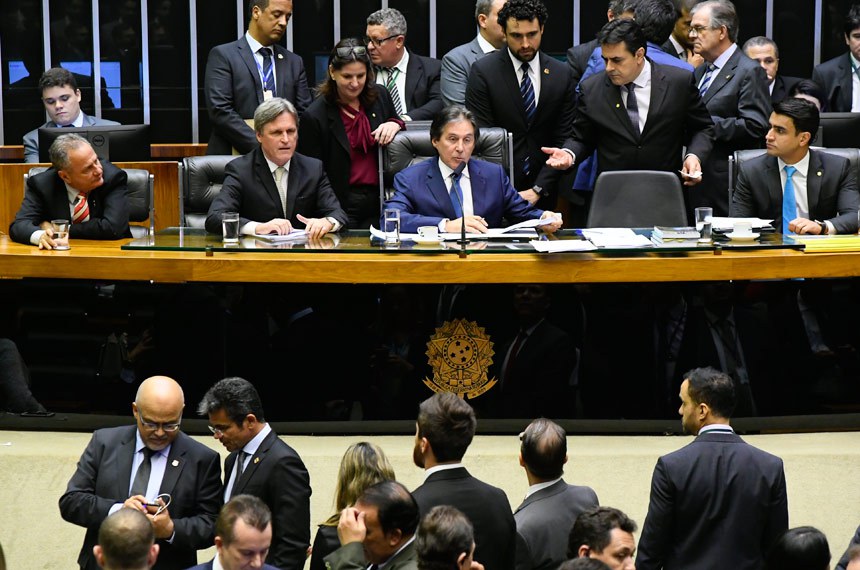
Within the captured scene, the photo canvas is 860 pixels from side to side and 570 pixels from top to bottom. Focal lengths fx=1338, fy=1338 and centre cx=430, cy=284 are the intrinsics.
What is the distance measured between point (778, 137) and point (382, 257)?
6.46 feet

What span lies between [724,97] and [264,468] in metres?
4.14

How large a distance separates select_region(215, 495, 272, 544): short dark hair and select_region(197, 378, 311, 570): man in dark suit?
23.2 inches

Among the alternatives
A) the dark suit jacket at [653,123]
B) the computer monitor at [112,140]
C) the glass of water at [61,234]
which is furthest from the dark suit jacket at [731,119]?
the glass of water at [61,234]

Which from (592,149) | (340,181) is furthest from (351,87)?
(592,149)

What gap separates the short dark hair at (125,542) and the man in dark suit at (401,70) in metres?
4.37

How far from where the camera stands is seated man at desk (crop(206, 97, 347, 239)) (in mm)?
6020

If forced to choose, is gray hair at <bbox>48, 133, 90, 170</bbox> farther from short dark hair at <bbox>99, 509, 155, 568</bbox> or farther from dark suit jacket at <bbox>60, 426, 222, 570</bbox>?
short dark hair at <bbox>99, 509, 155, 568</bbox>

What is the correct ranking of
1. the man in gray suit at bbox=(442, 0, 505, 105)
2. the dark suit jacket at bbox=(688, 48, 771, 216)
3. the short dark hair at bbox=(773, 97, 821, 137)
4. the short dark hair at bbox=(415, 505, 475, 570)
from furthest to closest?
1. the man in gray suit at bbox=(442, 0, 505, 105)
2. the dark suit jacket at bbox=(688, 48, 771, 216)
3. the short dark hair at bbox=(773, 97, 821, 137)
4. the short dark hair at bbox=(415, 505, 475, 570)

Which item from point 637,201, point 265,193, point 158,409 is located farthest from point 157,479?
point 637,201

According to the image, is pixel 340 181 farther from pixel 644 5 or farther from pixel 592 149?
pixel 644 5

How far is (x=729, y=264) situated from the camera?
5.39 meters

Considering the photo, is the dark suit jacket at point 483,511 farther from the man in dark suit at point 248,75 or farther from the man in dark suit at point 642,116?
the man in dark suit at point 248,75

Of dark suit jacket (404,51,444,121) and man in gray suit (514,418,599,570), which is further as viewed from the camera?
dark suit jacket (404,51,444,121)

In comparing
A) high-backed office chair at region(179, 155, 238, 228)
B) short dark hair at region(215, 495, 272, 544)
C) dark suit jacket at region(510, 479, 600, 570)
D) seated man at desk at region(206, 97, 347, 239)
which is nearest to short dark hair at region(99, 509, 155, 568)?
short dark hair at region(215, 495, 272, 544)
